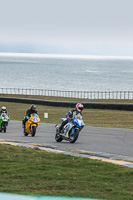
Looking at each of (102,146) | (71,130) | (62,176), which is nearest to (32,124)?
(71,130)

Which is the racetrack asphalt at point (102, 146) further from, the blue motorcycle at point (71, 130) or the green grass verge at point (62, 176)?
the green grass verge at point (62, 176)

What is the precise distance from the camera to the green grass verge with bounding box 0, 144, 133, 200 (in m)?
7.61

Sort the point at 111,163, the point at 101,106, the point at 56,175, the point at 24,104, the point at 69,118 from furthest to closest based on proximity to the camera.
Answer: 1. the point at 24,104
2. the point at 101,106
3. the point at 69,118
4. the point at 111,163
5. the point at 56,175

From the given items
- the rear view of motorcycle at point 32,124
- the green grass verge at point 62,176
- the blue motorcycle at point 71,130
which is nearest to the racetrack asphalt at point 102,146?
the blue motorcycle at point 71,130

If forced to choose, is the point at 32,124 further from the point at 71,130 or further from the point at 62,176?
the point at 62,176

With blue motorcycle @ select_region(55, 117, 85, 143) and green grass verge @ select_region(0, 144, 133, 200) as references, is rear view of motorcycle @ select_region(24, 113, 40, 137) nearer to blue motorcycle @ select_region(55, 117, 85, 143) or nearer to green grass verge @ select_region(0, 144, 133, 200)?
blue motorcycle @ select_region(55, 117, 85, 143)

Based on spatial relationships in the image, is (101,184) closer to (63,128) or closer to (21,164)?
(21,164)

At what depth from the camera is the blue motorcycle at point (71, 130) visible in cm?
1658

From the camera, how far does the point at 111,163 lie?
11.0 metres

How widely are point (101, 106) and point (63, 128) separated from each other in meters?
25.5

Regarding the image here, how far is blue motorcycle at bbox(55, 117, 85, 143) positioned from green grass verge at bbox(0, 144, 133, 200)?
14.4 ft

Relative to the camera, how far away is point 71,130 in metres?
17.0

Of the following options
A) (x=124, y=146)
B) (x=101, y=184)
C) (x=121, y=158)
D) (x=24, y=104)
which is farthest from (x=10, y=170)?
(x=24, y=104)

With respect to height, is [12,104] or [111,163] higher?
[111,163]
